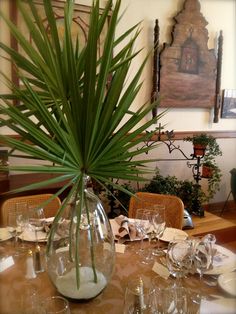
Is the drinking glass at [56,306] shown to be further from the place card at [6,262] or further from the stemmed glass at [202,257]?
the stemmed glass at [202,257]

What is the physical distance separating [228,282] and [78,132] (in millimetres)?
624

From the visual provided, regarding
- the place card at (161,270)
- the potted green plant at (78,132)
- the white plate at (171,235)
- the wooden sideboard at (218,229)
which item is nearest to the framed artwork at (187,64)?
the wooden sideboard at (218,229)

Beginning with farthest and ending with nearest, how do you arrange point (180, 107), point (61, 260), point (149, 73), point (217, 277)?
point (180, 107) → point (149, 73) → point (217, 277) → point (61, 260)

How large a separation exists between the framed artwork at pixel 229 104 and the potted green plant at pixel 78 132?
2657 millimetres

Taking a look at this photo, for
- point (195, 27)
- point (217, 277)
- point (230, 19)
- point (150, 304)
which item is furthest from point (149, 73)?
point (150, 304)

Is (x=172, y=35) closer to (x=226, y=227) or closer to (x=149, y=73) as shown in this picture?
(x=149, y=73)

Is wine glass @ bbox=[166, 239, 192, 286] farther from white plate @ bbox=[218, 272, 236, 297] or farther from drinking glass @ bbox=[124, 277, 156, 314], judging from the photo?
drinking glass @ bbox=[124, 277, 156, 314]

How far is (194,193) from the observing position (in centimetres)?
267

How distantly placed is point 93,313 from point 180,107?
8.07 ft

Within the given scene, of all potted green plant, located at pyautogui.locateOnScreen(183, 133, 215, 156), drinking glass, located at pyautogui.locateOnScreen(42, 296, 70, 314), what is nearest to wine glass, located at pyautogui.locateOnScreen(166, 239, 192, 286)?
drinking glass, located at pyautogui.locateOnScreen(42, 296, 70, 314)

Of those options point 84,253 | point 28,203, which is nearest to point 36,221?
point 28,203

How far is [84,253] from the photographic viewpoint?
832 millimetres

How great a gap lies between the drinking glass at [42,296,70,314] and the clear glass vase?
0.06 meters

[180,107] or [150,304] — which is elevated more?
[180,107]
